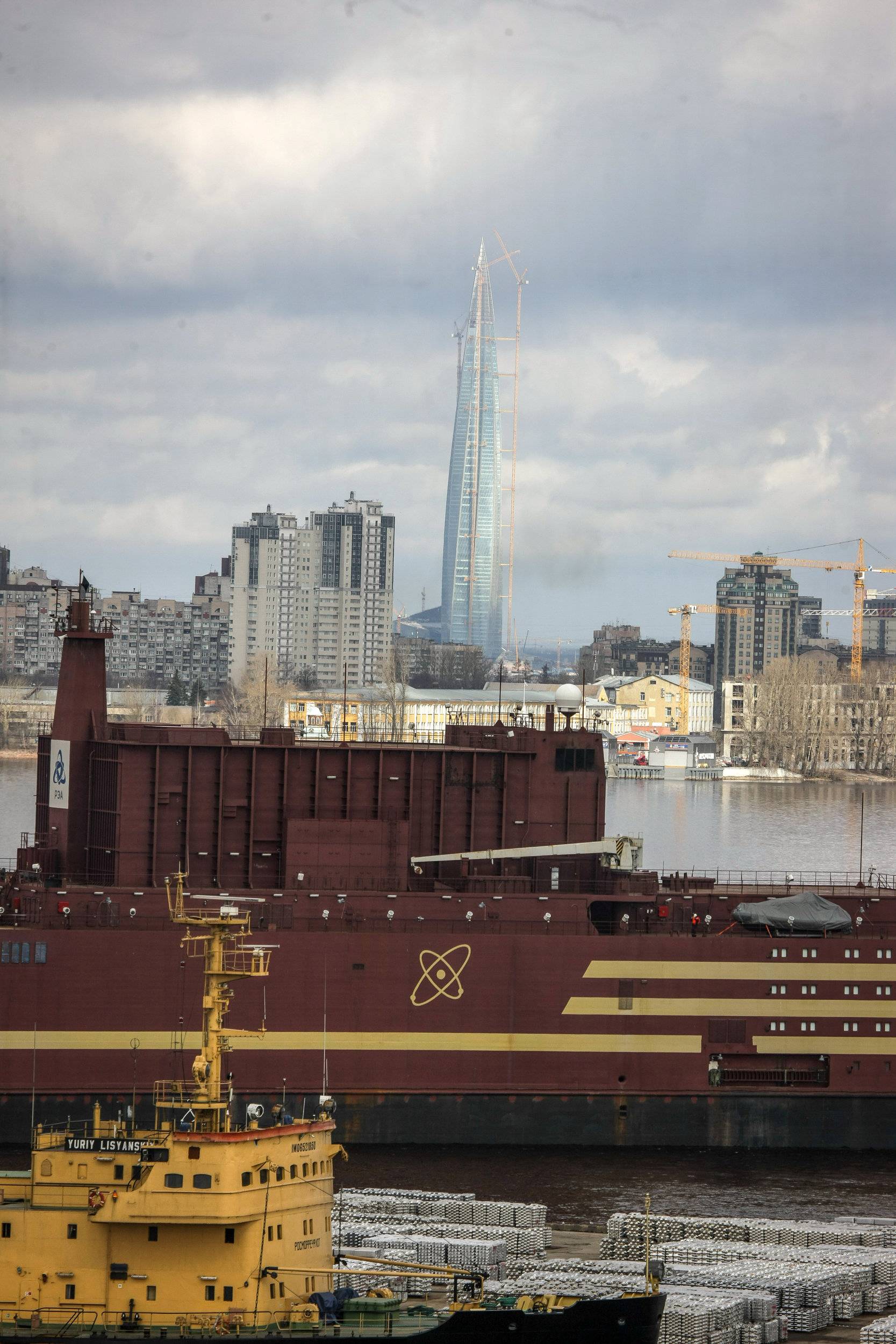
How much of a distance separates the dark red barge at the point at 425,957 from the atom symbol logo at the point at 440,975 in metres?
0.04

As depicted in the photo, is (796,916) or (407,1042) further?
(796,916)

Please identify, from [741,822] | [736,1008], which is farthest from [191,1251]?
[741,822]

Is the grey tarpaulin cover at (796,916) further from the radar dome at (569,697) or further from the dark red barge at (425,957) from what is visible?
the radar dome at (569,697)

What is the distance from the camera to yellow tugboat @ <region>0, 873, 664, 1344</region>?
19.5 meters

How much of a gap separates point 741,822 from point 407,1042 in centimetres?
6707

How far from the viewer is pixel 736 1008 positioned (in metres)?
34.3

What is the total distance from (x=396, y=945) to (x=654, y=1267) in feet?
37.2

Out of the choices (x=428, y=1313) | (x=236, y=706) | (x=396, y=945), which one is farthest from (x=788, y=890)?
(x=236, y=706)

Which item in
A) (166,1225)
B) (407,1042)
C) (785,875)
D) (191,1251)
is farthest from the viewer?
(785,875)

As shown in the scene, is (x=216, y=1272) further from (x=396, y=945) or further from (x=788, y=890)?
(x=788, y=890)

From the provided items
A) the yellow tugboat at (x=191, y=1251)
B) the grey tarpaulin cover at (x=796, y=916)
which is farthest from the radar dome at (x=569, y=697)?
the yellow tugboat at (x=191, y=1251)

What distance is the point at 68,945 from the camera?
3253cm

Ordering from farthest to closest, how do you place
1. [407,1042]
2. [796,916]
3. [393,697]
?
[393,697]
[796,916]
[407,1042]

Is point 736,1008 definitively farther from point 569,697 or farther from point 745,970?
point 569,697
